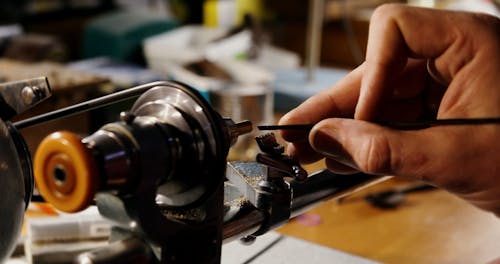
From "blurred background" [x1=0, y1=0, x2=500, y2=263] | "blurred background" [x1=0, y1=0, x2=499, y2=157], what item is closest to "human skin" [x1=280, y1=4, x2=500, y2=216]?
"blurred background" [x1=0, y1=0, x2=500, y2=263]

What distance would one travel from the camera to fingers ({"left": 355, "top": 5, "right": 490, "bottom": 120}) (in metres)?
0.50

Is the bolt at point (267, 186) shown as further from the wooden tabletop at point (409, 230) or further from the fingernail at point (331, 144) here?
the wooden tabletop at point (409, 230)

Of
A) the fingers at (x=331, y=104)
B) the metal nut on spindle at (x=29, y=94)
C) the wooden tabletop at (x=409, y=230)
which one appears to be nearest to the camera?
the metal nut on spindle at (x=29, y=94)

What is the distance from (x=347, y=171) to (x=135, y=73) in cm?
100

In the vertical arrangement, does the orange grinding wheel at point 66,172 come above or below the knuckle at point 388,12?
below

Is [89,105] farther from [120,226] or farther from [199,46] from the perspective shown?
[199,46]

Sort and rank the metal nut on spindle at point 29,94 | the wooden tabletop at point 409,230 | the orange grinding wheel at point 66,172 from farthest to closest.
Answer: the wooden tabletop at point 409,230, the metal nut on spindle at point 29,94, the orange grinding wheel at point 66,172

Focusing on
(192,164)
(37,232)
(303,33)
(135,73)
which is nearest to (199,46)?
(135,73)

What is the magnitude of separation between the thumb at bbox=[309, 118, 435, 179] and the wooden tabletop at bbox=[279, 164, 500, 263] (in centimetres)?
32

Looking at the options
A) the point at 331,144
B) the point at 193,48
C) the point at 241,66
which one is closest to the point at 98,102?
the point at 331,144

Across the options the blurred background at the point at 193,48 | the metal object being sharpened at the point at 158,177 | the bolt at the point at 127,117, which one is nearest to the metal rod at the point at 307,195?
the metal object being sharpened at the point at 158,177

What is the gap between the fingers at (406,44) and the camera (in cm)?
50

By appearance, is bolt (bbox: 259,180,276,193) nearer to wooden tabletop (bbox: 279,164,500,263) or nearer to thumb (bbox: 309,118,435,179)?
thumb (bbox: 309,118,435,179)

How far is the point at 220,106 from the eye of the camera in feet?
3.91
